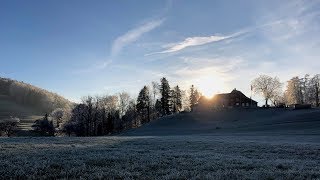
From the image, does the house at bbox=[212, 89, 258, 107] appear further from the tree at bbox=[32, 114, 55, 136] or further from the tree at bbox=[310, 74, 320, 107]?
the tree at bbox=[32, 114, 55, 136]

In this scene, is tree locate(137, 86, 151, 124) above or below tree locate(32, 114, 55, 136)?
above

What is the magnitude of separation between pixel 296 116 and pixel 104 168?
385ft

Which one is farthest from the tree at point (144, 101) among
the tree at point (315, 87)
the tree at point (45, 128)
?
the tree at point (315, 87)

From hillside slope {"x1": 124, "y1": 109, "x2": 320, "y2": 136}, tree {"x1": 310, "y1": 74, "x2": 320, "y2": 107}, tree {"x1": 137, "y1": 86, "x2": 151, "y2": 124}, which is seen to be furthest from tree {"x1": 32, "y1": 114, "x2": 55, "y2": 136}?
tree {"x1": 310, "y1": 74, "x2": 320, "y2": 107}

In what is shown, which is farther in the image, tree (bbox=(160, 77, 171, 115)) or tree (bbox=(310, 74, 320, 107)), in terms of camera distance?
tree (bbox=(310, 74, 320, 107))

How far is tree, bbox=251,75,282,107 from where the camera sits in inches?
7392

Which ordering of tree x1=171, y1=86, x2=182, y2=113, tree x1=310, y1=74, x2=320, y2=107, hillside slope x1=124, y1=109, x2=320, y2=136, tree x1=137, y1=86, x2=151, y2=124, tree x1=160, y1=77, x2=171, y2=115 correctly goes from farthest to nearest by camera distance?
tree x1=171, y1=86, x2=182, y2=113
tree x1=310, y1=74, x2=320, y2=107
tree x1=137, y1=86, x2=151, y2=124
tree x1=160, y1=77, x2=171, y2=115
hillside slope x1=124, y1=109, x2=320, y2=136

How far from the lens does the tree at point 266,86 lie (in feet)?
616

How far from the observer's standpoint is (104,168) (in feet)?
48.7

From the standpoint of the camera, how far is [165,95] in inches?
6634

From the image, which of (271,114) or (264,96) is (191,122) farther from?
(264,96)

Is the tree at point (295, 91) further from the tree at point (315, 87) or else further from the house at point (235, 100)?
the house at point (235, 100)

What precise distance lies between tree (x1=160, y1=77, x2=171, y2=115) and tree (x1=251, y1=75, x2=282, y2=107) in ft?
151

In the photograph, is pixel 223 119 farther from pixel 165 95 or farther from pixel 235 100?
pixel 235 100
